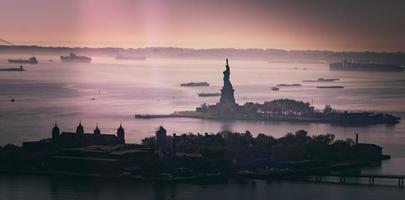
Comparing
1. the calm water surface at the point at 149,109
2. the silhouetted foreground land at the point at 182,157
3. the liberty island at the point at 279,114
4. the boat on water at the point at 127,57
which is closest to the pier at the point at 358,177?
the silhouetted foreground land at the point at 182,157

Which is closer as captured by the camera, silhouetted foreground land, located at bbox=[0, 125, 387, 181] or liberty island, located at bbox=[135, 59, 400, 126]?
silhouetted foreground land, located at bbox=[0, 125, 387, 181]

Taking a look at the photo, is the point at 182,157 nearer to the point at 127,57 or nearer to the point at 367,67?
the point at 367,67

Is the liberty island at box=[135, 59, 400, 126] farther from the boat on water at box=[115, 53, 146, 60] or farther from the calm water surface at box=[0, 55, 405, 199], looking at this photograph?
the boat on water at box=[115, 53, 146, 60]

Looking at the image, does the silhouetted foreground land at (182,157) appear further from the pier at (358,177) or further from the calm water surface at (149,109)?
the calm water surface at (149,109)

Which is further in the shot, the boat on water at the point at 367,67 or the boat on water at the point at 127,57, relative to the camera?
the boat on water at the point at 127,57

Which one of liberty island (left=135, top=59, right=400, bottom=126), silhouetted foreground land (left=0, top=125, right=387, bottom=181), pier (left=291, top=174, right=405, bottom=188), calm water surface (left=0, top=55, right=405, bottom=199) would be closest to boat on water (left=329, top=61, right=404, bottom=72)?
calm water surface (left=0, top=55, right=405, bottom=199)

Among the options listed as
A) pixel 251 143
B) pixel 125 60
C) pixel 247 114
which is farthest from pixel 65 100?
pixel 125 60

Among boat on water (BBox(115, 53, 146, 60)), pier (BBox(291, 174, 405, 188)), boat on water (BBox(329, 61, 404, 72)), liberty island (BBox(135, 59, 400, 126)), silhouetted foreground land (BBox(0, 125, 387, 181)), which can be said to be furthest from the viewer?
boat on water (BBox(115, 53, 146, 60))
